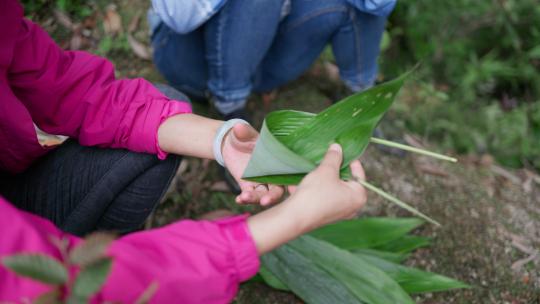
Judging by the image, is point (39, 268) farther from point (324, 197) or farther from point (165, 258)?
point (324, 197)

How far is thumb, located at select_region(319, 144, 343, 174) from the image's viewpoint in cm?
81

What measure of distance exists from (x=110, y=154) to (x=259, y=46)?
0.59 meters

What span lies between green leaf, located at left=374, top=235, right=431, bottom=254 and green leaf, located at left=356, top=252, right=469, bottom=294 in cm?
11

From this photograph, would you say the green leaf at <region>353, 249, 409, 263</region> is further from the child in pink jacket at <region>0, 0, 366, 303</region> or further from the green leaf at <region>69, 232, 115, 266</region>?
the green leaf at <region>69, 232, 115, 266</region>

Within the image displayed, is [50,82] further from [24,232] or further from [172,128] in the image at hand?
[24,232]

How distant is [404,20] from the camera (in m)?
2.28

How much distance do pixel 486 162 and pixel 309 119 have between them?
121cm

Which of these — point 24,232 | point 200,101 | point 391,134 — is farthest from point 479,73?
point 24,232

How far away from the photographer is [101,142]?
1055 millimetres

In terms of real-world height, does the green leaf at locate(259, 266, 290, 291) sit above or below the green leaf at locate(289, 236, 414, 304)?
below

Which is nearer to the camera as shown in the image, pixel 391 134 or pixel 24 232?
pixel 24 232

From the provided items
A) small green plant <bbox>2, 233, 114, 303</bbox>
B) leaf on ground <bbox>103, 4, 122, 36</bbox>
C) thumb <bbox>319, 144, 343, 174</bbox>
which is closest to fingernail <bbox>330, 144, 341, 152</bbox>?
thumb <bbox>319, 144, 343, 174</bbox>

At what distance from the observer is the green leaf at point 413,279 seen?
4.07 feet

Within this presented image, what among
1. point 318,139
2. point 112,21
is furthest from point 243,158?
point 112,21
